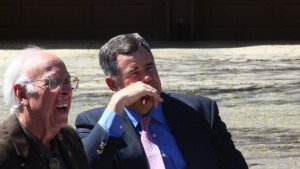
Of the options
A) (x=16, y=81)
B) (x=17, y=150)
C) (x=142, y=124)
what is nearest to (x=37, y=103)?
(x=16, y=81)

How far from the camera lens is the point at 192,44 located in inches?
715

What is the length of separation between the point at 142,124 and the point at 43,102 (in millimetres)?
968

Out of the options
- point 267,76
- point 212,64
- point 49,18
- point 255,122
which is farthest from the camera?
point 49,18

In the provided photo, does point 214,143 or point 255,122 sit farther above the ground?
point 214,143

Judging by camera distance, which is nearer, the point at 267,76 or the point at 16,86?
the point at 16,86

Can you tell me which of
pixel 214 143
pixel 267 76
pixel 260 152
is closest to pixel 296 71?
pixel 267 76

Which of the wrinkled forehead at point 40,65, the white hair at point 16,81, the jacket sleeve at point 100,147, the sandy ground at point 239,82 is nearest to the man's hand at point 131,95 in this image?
the jacket sleeve at point 100,147

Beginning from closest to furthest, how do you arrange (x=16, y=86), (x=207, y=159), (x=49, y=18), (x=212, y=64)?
(x=16, y=86), (x=207, y=159), (x=212, y=64), (x=49, y=18)

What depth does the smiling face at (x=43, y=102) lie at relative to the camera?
3.66 metres

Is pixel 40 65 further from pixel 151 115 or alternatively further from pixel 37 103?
pixel 151 115

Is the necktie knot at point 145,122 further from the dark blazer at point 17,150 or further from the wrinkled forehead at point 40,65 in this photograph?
the wrinkled forehead at point 40,65

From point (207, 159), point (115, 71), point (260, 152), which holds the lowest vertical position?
point (260, 152)

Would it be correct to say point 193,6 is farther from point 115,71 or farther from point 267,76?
point 115,71

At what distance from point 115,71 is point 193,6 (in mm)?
14890
